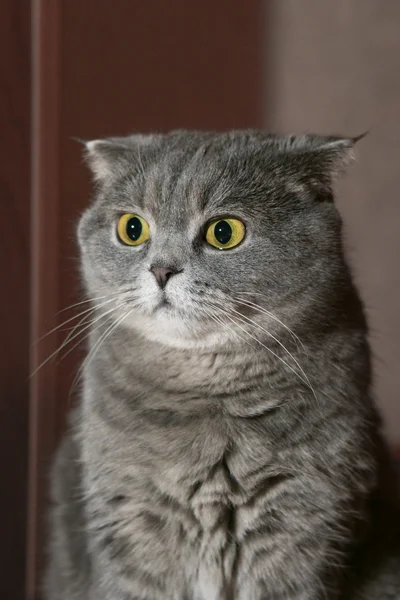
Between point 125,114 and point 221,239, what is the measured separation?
69 centimetres

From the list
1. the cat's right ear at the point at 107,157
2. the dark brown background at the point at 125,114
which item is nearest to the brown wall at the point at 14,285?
the dark brown background at the point at 125,114

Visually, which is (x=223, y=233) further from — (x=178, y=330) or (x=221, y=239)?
(x=178, y=330)

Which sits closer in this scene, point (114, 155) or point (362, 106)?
point (114, 155)

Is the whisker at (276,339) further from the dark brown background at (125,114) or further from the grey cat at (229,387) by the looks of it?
the dark brown background at (125,114)

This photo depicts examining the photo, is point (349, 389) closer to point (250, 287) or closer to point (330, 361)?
point (330, 361)

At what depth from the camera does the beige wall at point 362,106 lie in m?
2.01

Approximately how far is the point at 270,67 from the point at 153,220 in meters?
1.17

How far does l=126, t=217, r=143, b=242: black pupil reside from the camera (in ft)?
3.56

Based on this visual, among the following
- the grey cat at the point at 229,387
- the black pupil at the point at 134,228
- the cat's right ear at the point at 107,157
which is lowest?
the grey cat at the point at 229,387

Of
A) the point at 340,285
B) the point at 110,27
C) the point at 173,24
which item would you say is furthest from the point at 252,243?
the point at 173,24

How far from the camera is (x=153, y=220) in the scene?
1049mm

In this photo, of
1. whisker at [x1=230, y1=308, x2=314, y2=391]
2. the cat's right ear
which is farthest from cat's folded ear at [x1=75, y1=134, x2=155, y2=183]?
whisker at [x1=230, y1=308, x2=314, y2=391]

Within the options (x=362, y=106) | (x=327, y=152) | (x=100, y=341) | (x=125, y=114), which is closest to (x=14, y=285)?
(x=100, y=341)

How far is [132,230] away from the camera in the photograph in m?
1.09
